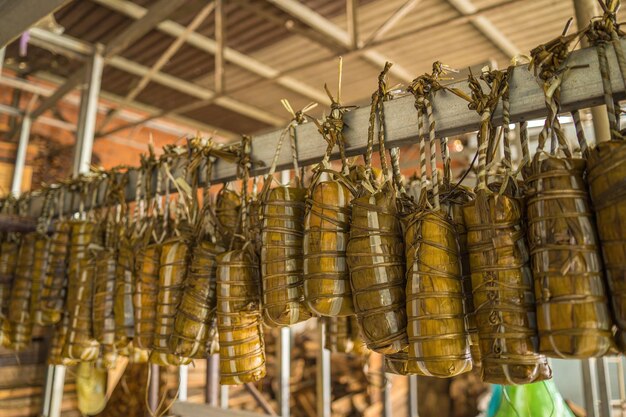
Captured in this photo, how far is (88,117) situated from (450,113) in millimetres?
2551

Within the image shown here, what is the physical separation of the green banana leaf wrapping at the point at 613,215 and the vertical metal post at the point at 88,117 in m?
2.47

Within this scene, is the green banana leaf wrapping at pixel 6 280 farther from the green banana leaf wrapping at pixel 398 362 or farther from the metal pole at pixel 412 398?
the metal pole at pixel 412 398

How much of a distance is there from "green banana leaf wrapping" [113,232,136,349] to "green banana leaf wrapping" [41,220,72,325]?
429mm

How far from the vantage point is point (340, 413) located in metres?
4.82

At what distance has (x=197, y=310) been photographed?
115cm

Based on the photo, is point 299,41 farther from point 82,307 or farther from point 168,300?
point 168,300

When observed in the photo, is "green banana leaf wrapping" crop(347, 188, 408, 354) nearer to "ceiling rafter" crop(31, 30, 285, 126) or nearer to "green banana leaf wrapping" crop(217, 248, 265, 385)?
"green banana leaf wrapping" crop(217, 248, 265, 385)

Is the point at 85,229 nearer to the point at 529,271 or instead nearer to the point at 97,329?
the point at 97,329

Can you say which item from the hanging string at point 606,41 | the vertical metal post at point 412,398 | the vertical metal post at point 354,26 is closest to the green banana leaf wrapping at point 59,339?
the hanging string at point 606,41

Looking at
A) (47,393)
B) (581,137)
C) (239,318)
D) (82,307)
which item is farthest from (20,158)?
(581,137)

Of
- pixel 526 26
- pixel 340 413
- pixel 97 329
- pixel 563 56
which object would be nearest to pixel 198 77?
pixel 526 26

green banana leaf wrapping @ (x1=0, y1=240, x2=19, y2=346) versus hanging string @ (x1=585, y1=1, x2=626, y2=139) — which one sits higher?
hanging string @ (x1=585, y1=1, x2=626, y2=139)

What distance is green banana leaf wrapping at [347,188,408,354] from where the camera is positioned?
2.68 feet

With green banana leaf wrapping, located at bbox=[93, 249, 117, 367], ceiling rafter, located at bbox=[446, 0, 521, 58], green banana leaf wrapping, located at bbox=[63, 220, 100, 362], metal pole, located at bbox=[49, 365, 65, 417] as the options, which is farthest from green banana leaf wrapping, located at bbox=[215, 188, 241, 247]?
ceiling rafter, located at bbox=[446, 0, 521, 58]
